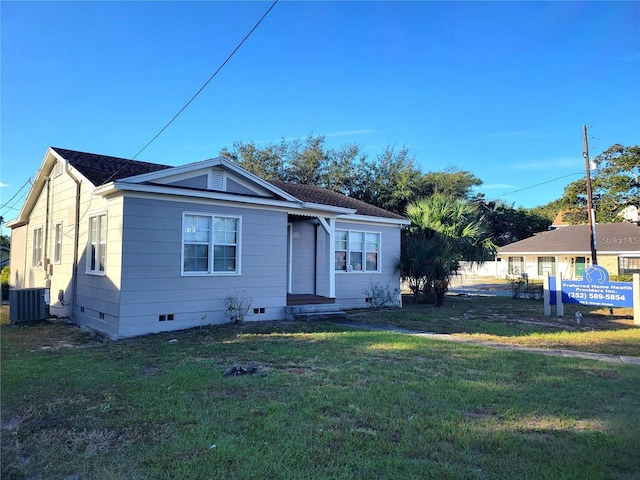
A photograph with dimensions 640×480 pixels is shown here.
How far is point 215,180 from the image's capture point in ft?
35.3

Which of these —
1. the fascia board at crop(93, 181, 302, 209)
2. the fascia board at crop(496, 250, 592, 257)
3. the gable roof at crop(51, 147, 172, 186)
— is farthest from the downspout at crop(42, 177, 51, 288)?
the fascia board at crop(496, 250, 592, 257)

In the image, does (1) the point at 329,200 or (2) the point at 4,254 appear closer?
(1) the point at 329,200

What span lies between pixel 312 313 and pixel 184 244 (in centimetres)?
406

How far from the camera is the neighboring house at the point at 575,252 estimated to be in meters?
30.1

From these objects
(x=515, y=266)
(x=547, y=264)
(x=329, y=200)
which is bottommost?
(x=515, y=266)

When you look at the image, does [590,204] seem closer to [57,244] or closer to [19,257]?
[57,244]

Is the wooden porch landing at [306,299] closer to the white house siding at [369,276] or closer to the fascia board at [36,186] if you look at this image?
the white house siding at [369,276]

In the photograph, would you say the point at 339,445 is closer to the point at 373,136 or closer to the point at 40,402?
the point at 40,402

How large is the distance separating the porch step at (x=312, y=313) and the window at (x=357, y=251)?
91.3 inches

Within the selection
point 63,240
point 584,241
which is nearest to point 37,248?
point 63,240

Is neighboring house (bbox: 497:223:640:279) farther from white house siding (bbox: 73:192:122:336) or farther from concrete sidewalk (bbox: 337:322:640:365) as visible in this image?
white house siding (bbox: 73:192:122:336)

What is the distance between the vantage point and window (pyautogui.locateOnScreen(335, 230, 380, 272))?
14.5 m

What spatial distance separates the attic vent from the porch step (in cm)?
389

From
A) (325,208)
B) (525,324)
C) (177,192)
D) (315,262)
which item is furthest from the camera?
(315,262)
